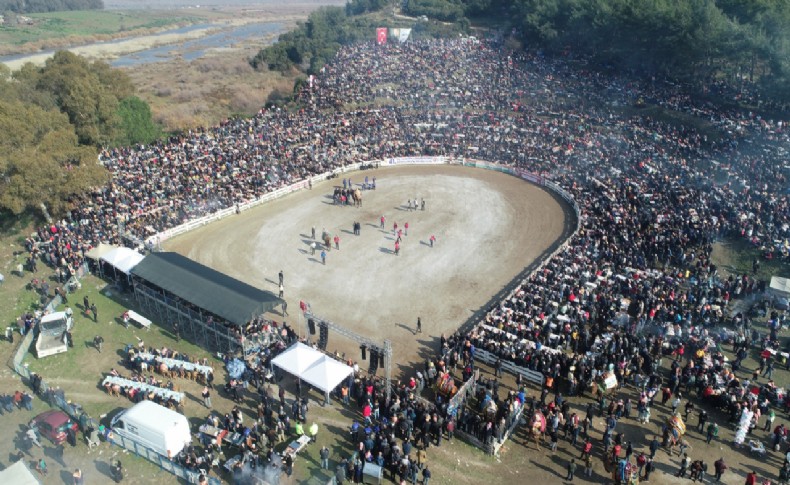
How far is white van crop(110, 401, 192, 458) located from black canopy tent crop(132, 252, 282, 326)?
210 inches

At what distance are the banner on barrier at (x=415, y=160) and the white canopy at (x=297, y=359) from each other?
3002cm

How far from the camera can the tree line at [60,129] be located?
36.7 m

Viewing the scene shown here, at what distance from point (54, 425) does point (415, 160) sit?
3734 cm

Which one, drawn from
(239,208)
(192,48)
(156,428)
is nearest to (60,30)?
(192,48)

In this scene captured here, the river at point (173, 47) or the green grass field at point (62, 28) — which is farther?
the green grass field at point (62, 28)

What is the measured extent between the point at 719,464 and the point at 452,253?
1989 cm

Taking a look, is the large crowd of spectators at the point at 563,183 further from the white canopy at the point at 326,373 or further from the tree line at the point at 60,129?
the tree line at the point at 60,129

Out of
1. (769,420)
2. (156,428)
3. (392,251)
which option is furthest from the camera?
(392,251)

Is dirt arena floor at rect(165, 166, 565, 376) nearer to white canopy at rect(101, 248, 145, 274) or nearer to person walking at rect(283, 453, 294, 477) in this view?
white canopy at rect(101, 248, 145, 274)

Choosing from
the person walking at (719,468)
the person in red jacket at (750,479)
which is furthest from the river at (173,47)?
the person in red jacket at (750,479)

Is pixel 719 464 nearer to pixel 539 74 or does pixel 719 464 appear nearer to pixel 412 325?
pixel 412 325

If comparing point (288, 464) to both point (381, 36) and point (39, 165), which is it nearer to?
point (39, 165)

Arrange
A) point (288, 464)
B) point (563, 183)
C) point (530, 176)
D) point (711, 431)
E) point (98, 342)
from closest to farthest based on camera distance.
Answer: point (288, 464) → point (711, 431) → point (98, 342) → point (563, 183) → point (530, 176)

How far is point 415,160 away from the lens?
5281 centimetres
